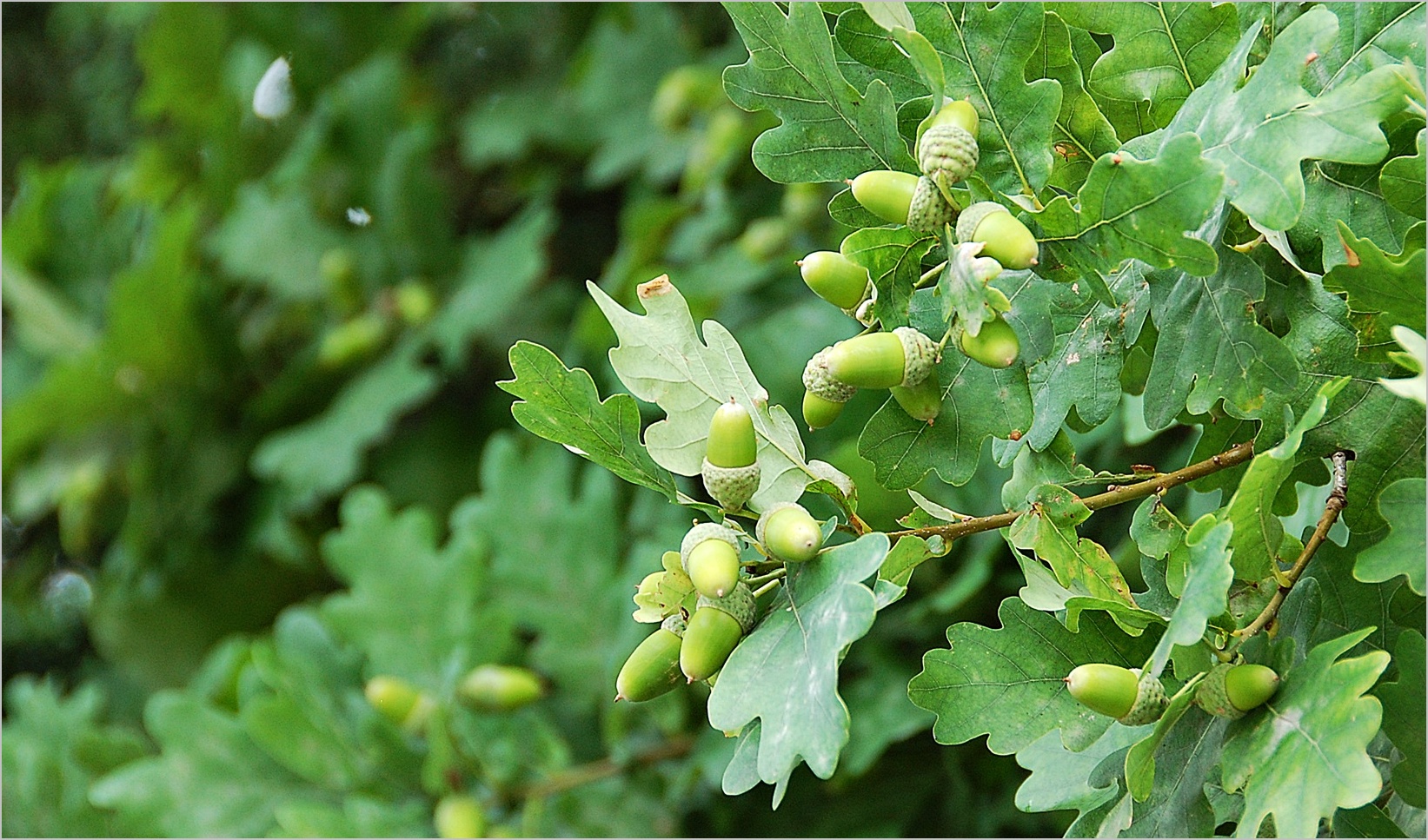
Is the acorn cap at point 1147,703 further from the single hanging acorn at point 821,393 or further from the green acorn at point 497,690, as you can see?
the green acorn at point 497,690

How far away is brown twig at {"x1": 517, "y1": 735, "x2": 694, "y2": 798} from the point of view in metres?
1.26

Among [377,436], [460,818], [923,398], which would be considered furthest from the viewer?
[377,436]

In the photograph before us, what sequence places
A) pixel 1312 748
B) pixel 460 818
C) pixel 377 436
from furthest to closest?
pixel 377 436, pixel 460 818, pixel 1312 748

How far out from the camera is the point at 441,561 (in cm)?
133

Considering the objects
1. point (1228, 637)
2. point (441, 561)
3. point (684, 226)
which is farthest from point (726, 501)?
point (684, 226)

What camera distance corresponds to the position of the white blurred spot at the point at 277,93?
2031 millimetres

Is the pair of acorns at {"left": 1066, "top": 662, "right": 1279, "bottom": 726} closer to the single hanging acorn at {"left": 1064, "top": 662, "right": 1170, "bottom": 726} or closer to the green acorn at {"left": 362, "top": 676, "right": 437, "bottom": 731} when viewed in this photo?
the single hanging acorn at {"left": 1064, "top": 662, "right": 1170, "bottom": 726}

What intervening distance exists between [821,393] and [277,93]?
1.77 m

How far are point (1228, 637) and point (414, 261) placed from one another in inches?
58.7

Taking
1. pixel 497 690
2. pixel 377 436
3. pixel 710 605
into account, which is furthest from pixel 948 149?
pixel 377 436

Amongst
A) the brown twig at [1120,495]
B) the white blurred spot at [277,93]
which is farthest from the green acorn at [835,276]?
the white blurred spot at [277,93]

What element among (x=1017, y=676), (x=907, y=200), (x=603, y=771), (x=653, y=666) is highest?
(x=907, y=200)

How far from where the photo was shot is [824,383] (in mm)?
551

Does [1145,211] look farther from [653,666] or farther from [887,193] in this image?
[653,666]
